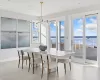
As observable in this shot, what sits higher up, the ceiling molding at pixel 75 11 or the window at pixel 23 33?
the ceiling molding at pixel 75 11

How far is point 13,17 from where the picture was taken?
271 inches

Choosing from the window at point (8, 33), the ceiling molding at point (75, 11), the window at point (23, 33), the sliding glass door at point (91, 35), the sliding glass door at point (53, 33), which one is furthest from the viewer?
the sliding glass door at point (53, 33)

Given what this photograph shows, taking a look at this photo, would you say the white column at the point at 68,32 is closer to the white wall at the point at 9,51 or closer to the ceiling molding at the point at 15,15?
the ceiling molding at the point at 15,15

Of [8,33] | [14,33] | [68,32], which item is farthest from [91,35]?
[8,33]

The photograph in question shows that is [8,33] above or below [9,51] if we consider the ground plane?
above

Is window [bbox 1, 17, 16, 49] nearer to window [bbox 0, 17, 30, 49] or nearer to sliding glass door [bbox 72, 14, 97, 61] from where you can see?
window [bbox 0, 17, 30, 49]

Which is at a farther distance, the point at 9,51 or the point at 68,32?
the point at 9,51

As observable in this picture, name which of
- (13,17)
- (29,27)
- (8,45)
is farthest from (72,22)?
(8,45)

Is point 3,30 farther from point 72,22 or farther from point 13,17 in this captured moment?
point 72,22

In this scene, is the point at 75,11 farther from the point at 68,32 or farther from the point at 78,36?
the point at 78,36

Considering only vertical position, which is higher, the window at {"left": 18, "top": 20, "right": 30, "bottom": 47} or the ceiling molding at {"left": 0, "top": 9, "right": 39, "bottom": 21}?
the ceiling molding at {"left": 0, "top": 9, "right": 39, "bottom": 21}

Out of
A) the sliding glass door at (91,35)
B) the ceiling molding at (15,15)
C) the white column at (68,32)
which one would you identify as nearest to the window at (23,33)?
the ceiling molding at (15,15)

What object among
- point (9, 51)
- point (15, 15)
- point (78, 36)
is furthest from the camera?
point (15, 15)

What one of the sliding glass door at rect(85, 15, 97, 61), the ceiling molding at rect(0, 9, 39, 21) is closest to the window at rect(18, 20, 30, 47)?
the ceiling molding at rect(0, 9, 39, 21)
